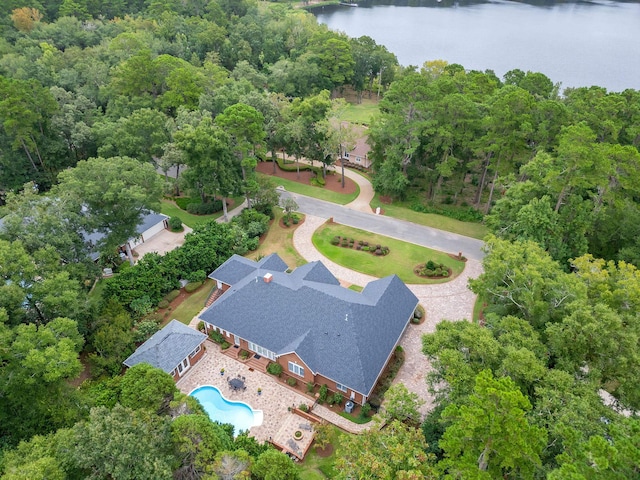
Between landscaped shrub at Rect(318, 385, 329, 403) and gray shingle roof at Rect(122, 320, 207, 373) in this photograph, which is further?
gray shingle roof at Rect(122, 320, 207, 373)

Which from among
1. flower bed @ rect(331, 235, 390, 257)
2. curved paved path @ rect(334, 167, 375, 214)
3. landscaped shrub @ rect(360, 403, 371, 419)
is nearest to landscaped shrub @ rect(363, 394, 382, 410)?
landscaped shrub @ rect(360, 403, 371, 419)

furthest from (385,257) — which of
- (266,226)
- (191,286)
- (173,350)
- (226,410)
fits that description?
(173,350)

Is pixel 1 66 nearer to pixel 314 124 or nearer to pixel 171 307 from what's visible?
pixel 314 124

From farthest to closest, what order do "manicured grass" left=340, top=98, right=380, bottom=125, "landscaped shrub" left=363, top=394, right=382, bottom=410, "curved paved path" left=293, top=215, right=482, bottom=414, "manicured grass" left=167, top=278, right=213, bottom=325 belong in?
"manicured grass" left=340, top=98, right=380, bottom=125, "manicured grass" left=167, top=278, right=213, bottom=325, "curved paved path" left=293, top=215, right=482, bottom=414, "landscaped shrub" left=363, top=394, right=382, bottom=410

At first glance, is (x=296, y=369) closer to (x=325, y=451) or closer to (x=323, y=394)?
(x=323, y=394)

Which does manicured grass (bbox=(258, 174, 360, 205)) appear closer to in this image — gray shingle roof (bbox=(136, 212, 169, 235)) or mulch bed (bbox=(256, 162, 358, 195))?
mulch bed (bbox=(256, 162, 358, 195))

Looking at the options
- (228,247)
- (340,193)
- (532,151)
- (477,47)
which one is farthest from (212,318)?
(477,47)
